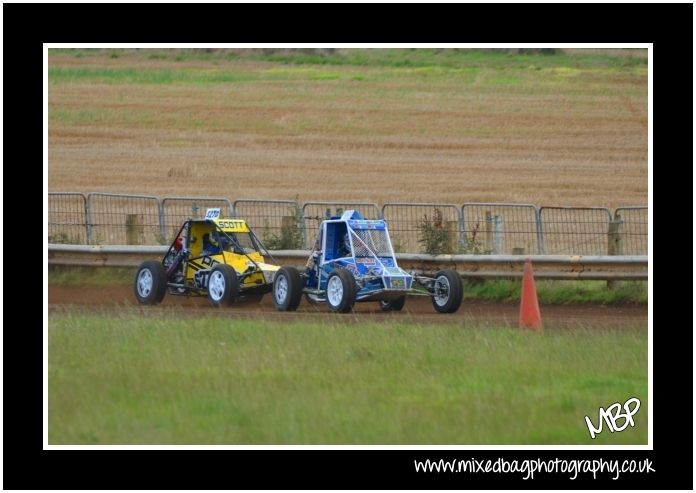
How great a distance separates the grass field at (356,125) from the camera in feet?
110

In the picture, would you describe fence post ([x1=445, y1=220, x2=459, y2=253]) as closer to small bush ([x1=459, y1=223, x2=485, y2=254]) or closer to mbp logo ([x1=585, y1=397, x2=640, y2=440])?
small bush ([x1=459, y1=223, x2=485, y2=254])

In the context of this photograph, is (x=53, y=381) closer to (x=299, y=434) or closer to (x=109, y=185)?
(x=299, y=434)

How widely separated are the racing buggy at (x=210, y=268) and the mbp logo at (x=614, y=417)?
8687 millimetres

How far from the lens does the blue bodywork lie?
57.3 feet

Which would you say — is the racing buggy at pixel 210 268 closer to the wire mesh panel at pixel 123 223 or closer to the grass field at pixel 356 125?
the wire mesh panel at pixel 123 223

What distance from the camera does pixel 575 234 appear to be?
77.9 feet

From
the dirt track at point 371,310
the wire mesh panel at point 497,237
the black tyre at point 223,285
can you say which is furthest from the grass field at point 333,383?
the wire mesh panel at point 497,237

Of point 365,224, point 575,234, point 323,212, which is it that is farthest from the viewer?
point 323,212

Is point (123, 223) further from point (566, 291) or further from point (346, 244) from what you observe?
point (566, 291)

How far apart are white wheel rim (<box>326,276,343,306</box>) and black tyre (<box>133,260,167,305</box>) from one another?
2.69 metres

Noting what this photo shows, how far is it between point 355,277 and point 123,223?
32.6 ft

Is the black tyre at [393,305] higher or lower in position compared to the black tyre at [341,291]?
lower

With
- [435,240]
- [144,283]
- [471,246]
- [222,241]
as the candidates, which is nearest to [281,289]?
[222,241]

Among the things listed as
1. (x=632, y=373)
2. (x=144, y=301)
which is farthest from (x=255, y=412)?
(x=144, y=301)
